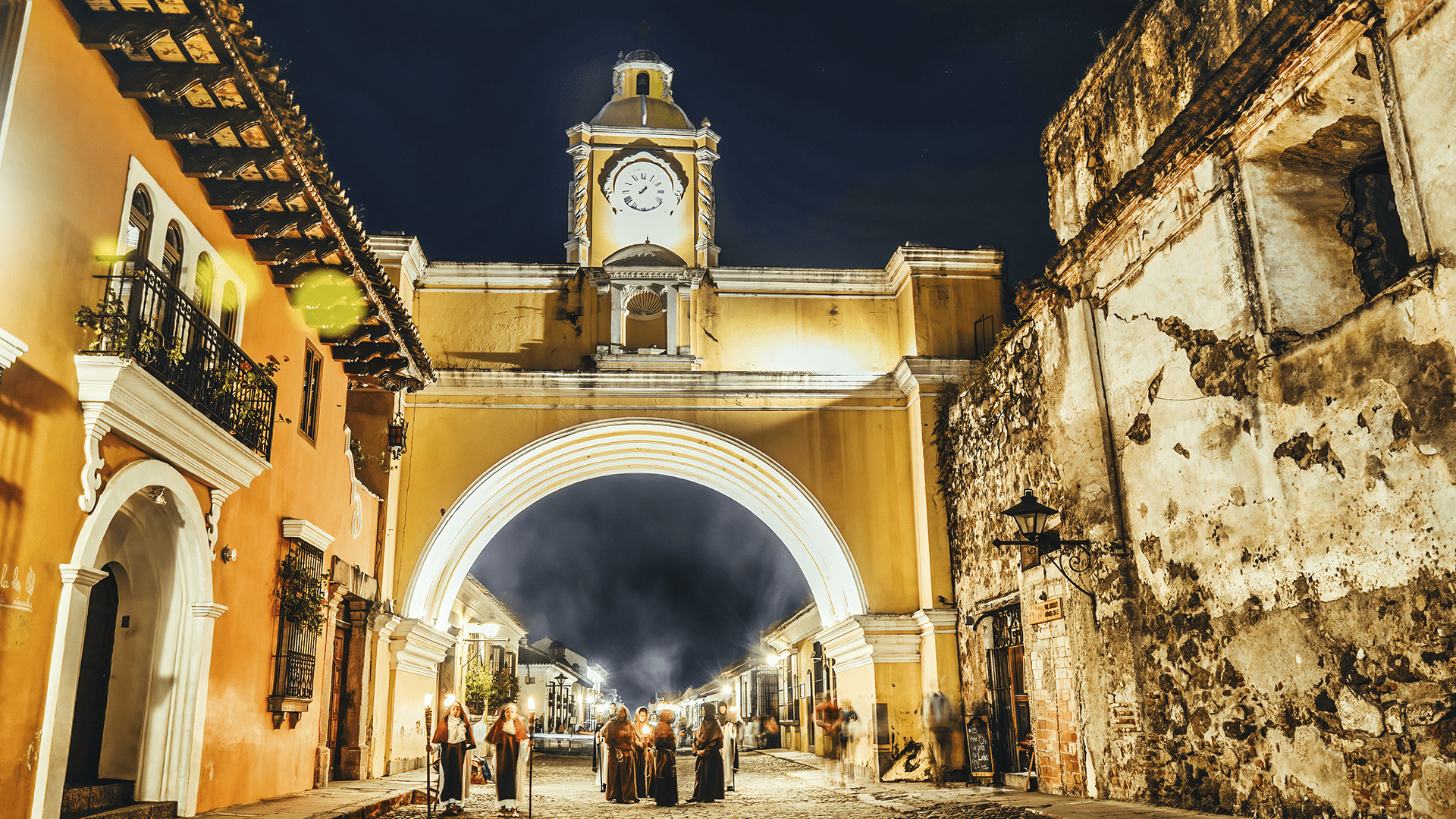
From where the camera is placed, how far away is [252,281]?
9227 millimetres

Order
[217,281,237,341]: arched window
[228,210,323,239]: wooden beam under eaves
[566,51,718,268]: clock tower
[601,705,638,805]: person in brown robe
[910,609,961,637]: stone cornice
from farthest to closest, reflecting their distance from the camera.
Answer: [566,51,718,268]: clock tower
[910,609,961,637]: stone cornice
[601,705,638,805]: person in brown robe
[228,210,323,239]: wooden beam under eaves
[217,281,237,341]: arched window

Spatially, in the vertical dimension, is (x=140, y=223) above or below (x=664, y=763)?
above

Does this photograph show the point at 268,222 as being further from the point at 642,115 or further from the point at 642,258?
the point at 642,115

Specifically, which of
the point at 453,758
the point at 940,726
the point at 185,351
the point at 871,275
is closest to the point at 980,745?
the point at 940,726

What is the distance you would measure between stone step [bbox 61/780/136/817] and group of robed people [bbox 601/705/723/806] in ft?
20.5

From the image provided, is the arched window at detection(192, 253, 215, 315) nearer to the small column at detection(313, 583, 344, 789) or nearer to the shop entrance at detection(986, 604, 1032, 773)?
the small column at detection(313, 583, 344, 789)

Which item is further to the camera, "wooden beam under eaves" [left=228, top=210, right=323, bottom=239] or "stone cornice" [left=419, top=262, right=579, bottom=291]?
"stone cornice" [left=419, top=262, right=579, bottom=291]

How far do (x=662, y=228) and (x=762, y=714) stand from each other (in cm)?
2249

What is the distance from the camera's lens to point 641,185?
17469 mm

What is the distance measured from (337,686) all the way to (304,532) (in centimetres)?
390

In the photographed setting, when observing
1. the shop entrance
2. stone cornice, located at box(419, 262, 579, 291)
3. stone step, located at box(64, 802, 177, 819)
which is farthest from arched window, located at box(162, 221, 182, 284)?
the shop entrance

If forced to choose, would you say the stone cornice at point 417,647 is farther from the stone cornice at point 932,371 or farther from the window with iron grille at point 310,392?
the stone cornice at point 932,371

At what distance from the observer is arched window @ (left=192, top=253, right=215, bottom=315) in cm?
816

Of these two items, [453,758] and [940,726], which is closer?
[453,758]
